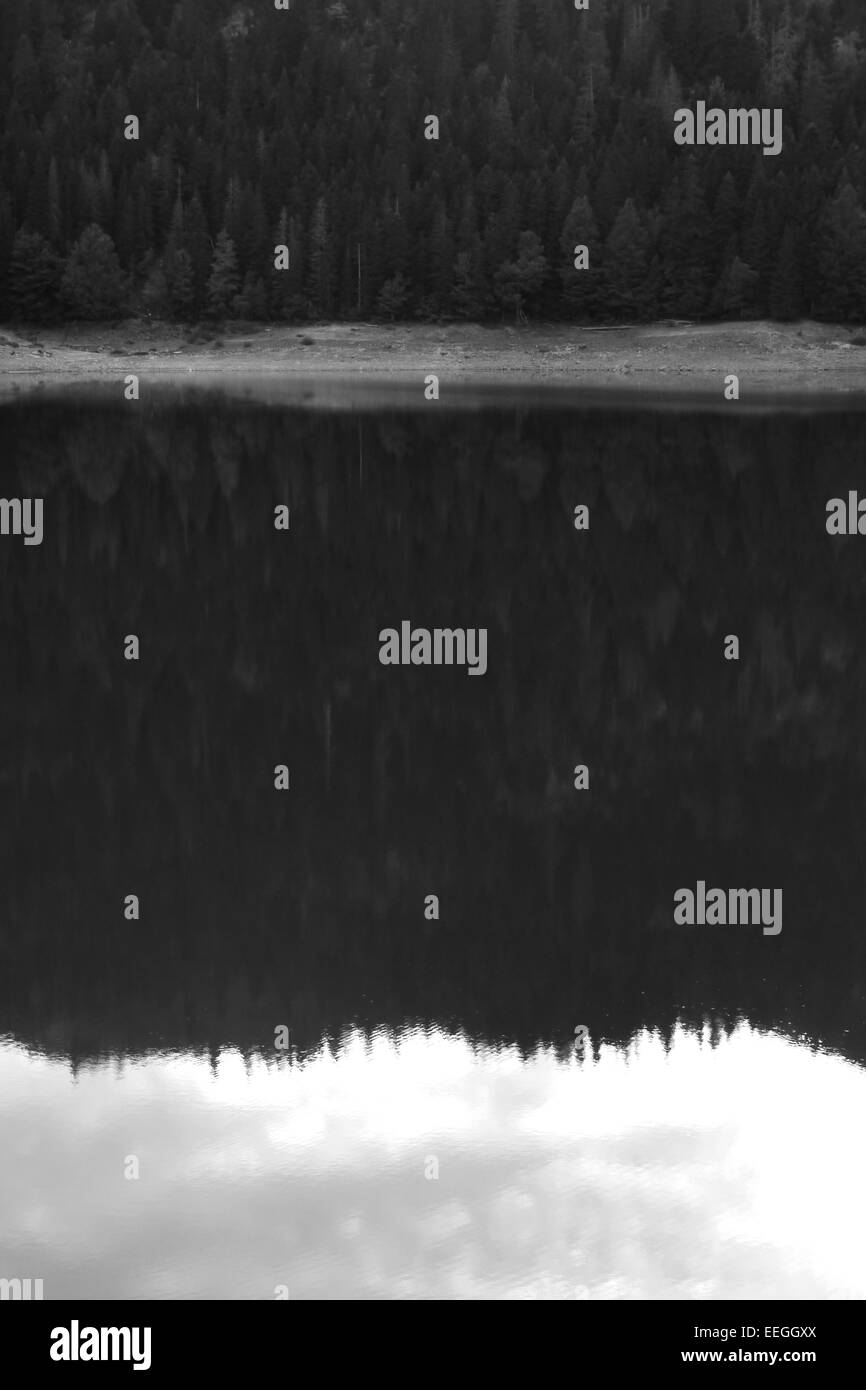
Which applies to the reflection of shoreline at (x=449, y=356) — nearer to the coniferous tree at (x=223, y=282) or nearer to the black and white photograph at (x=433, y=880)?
the coniferous tree at (x=223, y=282)

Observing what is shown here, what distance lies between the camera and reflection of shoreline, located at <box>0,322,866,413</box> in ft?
283

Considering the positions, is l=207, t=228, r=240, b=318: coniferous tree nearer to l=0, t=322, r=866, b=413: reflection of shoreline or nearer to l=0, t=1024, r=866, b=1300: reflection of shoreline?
l=0, t=322, r=866, b=413: reflection of shoreline

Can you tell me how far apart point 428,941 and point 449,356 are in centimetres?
9043

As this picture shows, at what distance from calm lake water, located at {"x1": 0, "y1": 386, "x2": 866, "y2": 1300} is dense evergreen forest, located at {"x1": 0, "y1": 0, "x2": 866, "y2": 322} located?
83.0 m

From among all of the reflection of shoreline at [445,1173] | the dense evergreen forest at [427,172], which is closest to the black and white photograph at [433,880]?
the reflection of shoreline at [445,1173]

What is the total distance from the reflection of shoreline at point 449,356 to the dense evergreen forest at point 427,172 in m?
2.52

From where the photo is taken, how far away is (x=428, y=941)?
10.3m

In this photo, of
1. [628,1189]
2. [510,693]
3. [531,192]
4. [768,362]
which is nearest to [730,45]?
[531,192]

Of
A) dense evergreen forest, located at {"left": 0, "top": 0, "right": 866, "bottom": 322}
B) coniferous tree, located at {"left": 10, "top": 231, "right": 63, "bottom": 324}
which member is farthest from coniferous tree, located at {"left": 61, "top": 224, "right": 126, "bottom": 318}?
coniferous tree, located at {"left": 10, "top": 231, "right": 63, "bottom": 324}

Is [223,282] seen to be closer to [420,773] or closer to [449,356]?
[449,356]

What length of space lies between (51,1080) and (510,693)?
875cm

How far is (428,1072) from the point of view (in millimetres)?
8711

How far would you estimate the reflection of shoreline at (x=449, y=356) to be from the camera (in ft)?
283

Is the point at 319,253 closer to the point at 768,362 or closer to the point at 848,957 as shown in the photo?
the point at 768,362
